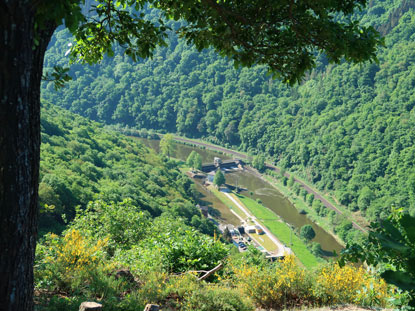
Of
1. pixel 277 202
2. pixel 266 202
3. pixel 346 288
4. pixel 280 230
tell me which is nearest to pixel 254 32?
pixel 346 288

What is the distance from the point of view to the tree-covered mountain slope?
1443 centimetres

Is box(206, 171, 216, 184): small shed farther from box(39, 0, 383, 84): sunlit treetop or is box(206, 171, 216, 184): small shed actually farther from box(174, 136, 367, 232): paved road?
box(39, 0, 383, 84): sunlit treetop

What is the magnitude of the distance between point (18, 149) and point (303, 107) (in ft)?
243

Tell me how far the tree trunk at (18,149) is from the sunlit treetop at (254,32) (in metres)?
1.34

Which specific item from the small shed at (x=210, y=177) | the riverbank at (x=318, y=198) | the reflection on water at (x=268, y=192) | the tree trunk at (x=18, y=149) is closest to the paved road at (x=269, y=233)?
the reflection on water at (x=268, y=192)

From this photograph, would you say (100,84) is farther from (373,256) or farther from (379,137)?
(373,256)

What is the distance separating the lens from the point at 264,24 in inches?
132

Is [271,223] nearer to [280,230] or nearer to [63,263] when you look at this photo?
[280,230]

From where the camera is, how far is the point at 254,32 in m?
3.37

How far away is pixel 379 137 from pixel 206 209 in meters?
31.0

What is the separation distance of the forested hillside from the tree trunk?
1414 inches

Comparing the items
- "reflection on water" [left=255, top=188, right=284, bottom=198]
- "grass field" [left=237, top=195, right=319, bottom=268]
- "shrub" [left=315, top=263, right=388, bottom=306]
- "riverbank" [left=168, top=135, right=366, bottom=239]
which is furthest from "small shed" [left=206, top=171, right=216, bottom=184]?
"shrub" [left=315, top=263, right=388, bottom=306]

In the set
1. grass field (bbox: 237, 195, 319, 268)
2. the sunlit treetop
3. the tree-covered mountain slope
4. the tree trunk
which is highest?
the sunlit treetop

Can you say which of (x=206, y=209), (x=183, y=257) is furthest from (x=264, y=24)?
(x=206, y=209)
